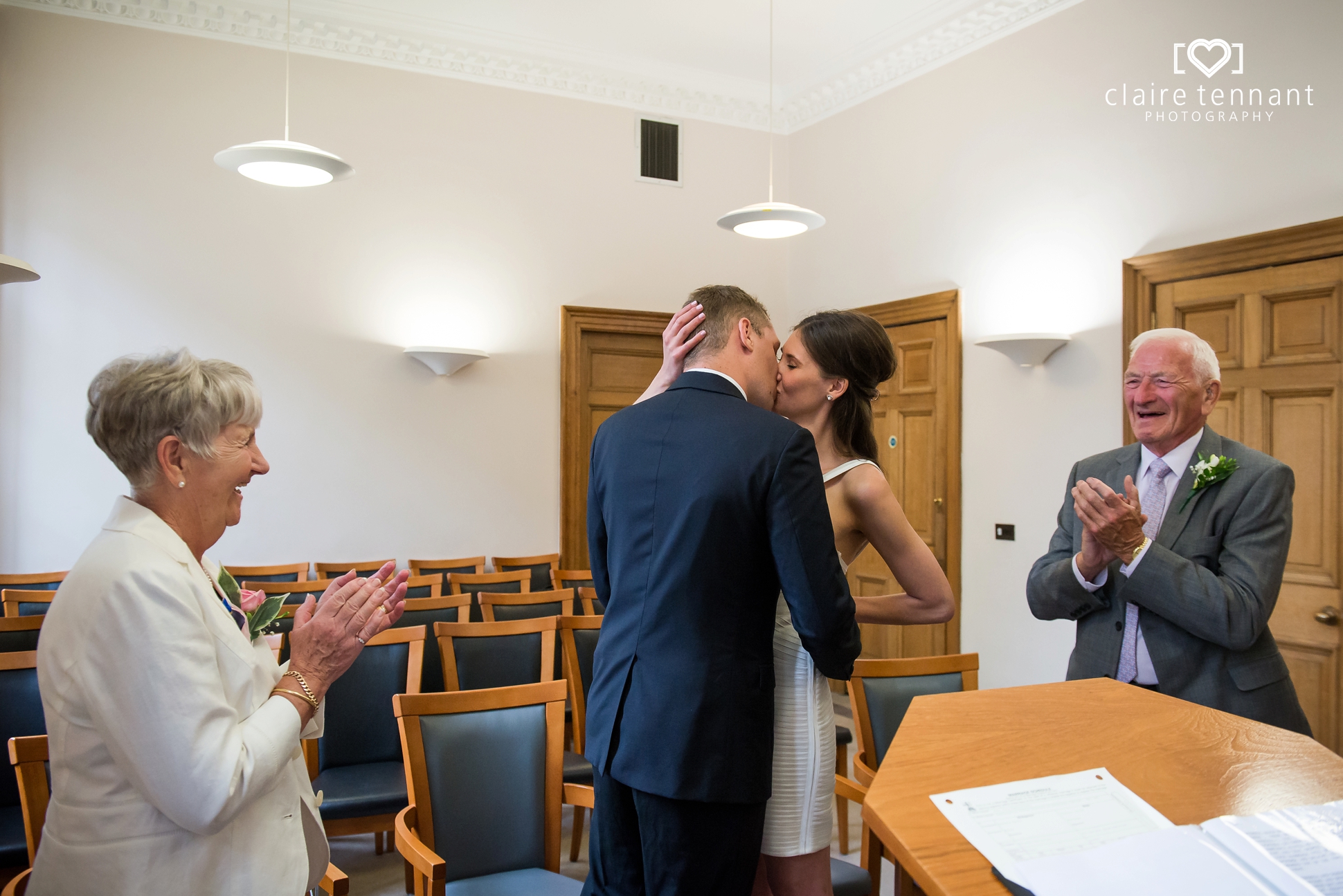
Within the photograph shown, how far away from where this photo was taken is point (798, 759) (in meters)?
1.62

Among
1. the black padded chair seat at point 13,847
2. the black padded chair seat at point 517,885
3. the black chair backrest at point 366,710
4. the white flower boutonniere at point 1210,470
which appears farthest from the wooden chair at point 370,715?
the white flower boutonniere at point 1210,470

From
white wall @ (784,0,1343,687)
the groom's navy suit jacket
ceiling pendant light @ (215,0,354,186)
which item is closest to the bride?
the groom's navy suit jacket

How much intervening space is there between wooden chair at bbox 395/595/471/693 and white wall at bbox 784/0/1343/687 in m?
3.05

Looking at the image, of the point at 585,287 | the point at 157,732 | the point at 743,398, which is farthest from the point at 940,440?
the point at 157,732

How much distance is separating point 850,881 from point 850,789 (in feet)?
0.82

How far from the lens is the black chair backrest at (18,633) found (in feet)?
10.8

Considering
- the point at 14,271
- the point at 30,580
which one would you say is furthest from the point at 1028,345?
the point at 30,580

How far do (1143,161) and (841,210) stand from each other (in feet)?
7.55

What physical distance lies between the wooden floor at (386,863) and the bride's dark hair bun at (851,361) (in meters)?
1.94

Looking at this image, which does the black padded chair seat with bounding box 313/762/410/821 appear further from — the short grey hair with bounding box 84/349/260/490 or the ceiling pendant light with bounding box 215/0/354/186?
the ceiling pendant light with bounding box 215/0/354/186

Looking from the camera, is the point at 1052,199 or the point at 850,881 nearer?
the point at 850,881

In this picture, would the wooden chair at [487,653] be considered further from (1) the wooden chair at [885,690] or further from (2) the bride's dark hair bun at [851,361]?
(2) the bride's dark hair bun at [851,361]

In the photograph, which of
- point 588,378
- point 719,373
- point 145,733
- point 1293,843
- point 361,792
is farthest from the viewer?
point 588,378

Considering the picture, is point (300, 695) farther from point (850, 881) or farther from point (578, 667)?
point (578, 667)
